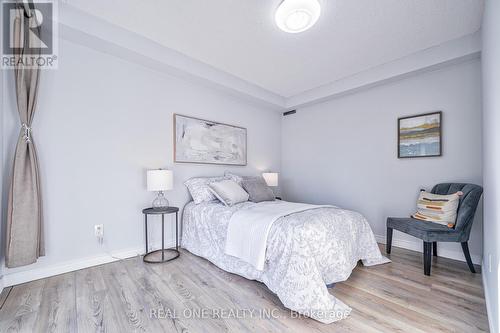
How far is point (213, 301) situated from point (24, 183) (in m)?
1.95

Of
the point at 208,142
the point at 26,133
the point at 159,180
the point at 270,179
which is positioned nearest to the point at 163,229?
the point at 159,180

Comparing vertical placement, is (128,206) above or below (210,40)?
below

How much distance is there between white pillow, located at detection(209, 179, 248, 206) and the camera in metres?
2.75

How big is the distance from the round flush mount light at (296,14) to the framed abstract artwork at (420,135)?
1.96m

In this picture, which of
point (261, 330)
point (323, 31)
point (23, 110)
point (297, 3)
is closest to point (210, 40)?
point (297, 3)

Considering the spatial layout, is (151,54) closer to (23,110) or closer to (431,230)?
(23,110)

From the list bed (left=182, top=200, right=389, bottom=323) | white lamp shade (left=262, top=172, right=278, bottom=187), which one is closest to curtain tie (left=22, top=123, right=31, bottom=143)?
bed (left=182, top=200, right=389, bottom=323)

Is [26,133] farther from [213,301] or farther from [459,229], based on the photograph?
[459,229]

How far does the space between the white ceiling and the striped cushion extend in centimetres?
177

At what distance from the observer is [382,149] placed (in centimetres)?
327

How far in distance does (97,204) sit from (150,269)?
93 centimetres

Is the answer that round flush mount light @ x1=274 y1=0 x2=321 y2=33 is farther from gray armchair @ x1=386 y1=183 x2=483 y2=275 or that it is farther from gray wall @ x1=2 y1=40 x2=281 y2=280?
gray armchair @ x1=386 y1=183 x2=483 y2=275

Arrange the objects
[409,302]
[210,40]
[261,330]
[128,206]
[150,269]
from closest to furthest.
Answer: [261,330] → [409,302] → [150,269] → [210,40] → [128,206]

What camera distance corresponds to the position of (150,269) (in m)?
2.34
